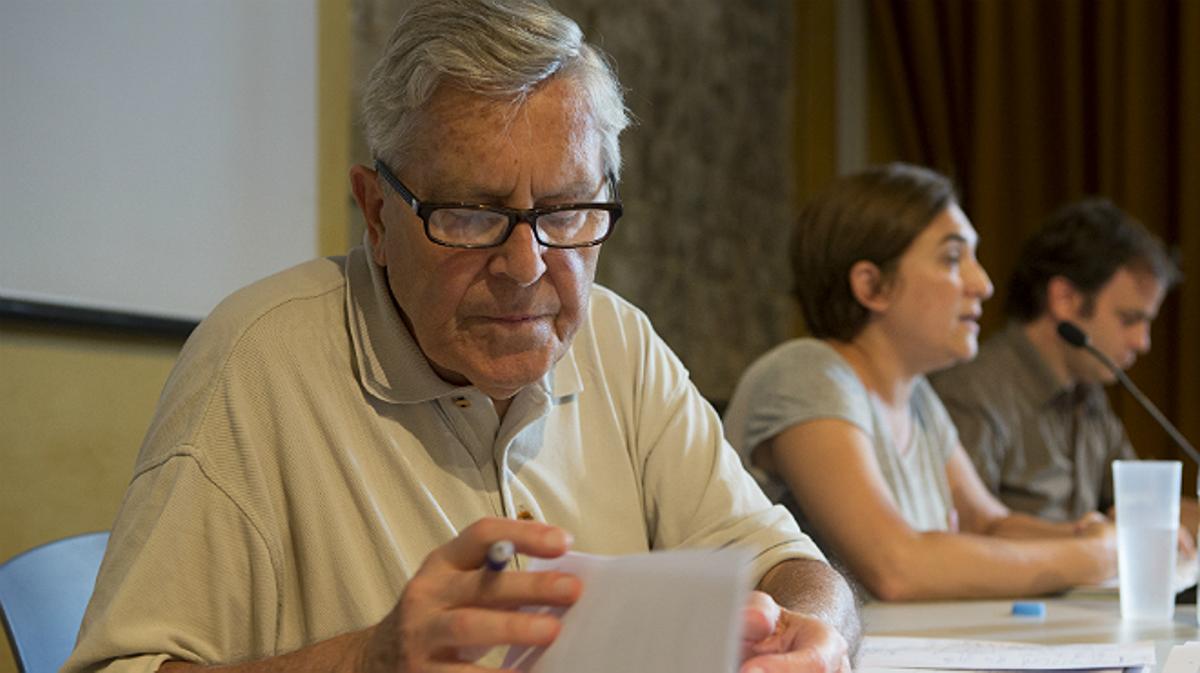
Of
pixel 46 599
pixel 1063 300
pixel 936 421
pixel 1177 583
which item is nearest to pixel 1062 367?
pixel 1063 300

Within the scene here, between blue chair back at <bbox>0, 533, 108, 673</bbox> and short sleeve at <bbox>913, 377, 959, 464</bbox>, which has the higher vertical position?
blue chair back at <bbox>0, 533, 108, 673</bbox>

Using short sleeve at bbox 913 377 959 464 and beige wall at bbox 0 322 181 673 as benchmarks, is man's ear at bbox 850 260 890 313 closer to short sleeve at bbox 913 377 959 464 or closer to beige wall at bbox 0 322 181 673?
short sleeve at bbox 913 377 959 464

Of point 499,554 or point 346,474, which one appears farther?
point 346,474

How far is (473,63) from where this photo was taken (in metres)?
1.13

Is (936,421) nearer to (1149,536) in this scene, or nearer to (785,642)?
(1149,536)

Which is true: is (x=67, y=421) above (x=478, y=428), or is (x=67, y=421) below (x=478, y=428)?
below

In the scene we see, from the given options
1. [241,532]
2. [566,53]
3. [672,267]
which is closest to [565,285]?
[566,53]

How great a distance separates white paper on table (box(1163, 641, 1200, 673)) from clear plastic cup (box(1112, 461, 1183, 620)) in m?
0.28

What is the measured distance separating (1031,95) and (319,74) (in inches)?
94.5

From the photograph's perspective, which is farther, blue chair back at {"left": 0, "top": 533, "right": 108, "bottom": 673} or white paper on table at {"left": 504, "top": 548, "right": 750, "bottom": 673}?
blue chair back at {"left": 0, "top": 533, "right": 108, "bottom": 673}

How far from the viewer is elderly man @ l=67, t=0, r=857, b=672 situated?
1072 mm

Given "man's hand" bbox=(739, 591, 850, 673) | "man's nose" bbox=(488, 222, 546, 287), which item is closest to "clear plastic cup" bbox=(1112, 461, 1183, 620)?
"man's hand" bbox=(739, 591, 850, 673)

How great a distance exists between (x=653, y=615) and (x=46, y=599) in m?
0.82

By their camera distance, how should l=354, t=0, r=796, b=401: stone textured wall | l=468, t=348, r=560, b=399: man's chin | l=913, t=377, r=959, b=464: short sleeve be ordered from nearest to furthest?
1. l=468, t=348, r=560, b=399: man's chin
2. l=913, t=377, r=959, b=464: short sleeve
3. l=354, t=0, r=796, b=401: stone textured wall
